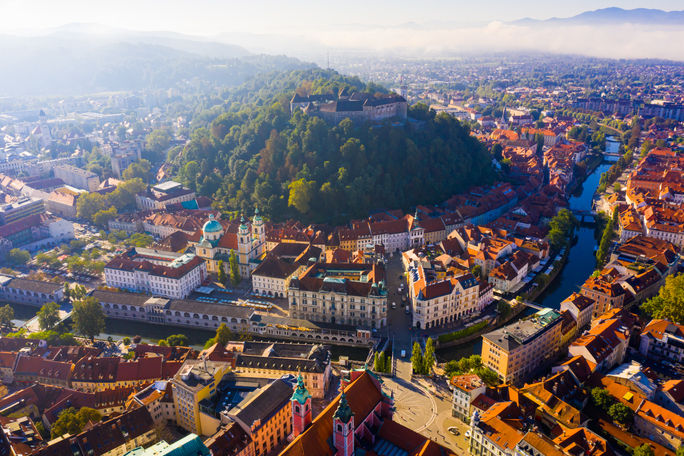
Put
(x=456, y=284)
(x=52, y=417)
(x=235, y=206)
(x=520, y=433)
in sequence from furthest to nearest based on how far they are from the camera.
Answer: (x=235, y=206), (x=456, y=284), (x=52, y=417), (x=520, y=433)

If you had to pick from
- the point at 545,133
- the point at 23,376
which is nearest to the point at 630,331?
the point at 23,376

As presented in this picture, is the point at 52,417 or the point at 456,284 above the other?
the point at 456,284

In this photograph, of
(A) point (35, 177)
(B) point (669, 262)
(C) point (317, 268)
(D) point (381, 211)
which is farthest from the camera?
(A) point (35, 177)

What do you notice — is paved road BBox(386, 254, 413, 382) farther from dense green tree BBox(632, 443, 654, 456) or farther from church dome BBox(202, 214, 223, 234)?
church dome BBox(202, 214, 223, 234)

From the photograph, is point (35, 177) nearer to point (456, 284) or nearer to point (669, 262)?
point (456, 284)

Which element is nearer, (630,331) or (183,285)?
(630,331)

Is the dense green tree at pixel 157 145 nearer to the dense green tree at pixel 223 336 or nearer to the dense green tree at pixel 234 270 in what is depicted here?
the dense green tree at pixel 234 270

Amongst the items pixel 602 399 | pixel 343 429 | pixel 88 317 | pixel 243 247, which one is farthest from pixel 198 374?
pixel 602 399
